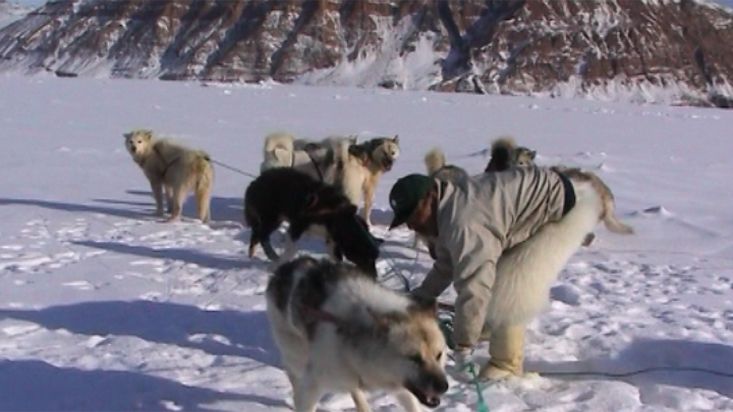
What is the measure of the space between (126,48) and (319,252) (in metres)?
88.6

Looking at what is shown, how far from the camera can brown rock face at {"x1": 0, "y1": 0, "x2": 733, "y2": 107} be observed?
77000mm

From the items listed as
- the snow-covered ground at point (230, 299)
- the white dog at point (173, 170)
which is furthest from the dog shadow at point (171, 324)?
the white dog at point (173, 170)

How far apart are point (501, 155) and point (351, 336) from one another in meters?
4.92

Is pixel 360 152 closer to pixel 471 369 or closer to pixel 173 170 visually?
pixel 173 170

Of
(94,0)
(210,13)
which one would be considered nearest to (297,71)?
(210,13)

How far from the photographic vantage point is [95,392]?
13.4ft

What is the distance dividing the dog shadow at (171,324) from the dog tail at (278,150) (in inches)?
107

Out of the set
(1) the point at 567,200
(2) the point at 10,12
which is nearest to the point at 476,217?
(1) the point at 567,200

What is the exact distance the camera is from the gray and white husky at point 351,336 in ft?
10.0

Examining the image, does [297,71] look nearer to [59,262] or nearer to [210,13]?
[210,13]

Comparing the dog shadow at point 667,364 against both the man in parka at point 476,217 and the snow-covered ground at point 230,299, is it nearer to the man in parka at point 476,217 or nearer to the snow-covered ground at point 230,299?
the snow-covered ground at point 230,299

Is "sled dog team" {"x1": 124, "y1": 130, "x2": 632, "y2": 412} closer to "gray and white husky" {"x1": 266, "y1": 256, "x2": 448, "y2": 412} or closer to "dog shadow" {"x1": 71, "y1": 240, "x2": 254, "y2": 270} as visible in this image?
"gray and white husky" {"x1": 266, "y1": 256, "x2": 448, "y2": 412}

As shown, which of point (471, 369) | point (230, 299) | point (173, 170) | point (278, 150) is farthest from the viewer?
point (173, 170)

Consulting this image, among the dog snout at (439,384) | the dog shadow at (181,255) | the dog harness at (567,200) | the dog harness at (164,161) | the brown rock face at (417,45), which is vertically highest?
the brown rock face at (417,45)
